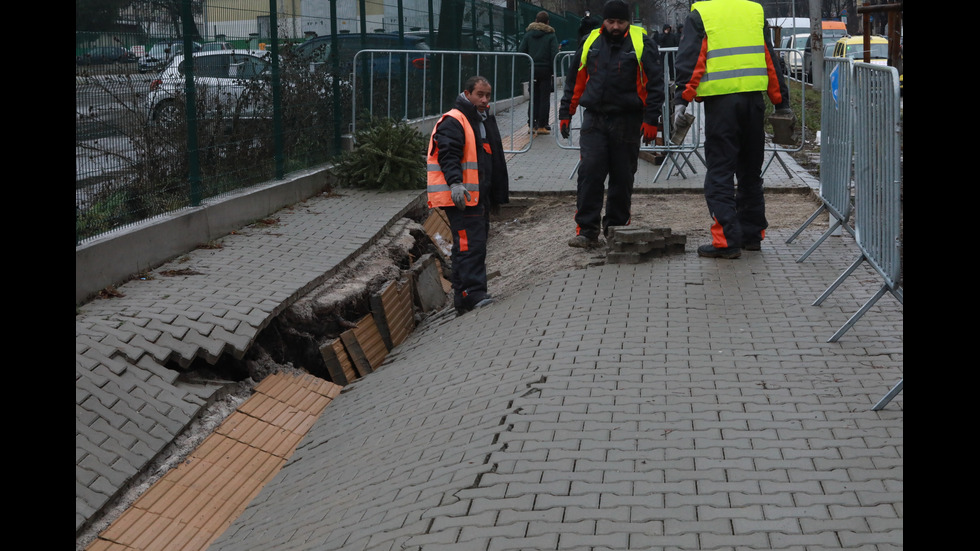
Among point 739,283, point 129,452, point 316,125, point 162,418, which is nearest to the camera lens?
point 129,452

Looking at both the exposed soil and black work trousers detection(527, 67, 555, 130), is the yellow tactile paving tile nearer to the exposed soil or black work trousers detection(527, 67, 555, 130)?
the exposed soil

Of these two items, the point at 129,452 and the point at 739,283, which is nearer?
the point at 129,452

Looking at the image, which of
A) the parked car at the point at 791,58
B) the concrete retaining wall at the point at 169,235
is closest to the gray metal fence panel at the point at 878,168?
the concrete retaining wall at the point at 169,235

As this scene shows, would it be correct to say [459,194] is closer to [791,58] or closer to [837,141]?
[837,141]

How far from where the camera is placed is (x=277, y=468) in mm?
6008

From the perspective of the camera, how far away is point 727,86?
770 centimetres

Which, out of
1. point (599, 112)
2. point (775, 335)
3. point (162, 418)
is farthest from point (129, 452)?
point (599, 112)

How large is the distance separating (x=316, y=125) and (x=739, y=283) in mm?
6156

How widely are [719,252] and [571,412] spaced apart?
3436 mm

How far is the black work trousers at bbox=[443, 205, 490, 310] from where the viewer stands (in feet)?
25.6
